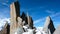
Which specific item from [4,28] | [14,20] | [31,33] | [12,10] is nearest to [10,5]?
[12,10]

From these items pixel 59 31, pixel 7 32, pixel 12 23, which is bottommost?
pixel 59 31

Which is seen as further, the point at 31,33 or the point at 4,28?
the point at 4,28

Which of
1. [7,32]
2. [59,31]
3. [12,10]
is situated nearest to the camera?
[59,31]

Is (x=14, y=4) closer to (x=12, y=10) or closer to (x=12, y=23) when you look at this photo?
(x=12, y=10)

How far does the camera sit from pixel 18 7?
2578cm

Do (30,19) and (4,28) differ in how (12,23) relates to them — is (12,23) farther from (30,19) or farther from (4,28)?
(30,19)

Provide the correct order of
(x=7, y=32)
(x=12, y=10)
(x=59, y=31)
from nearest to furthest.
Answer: (x=59, y=31), (x=7, y=32), (x=12, y=10)

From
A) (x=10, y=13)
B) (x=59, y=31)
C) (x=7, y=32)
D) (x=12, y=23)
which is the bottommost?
(x=59, y=31)

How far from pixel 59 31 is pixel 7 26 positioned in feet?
63.3

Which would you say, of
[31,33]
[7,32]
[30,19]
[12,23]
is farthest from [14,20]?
[31,33]

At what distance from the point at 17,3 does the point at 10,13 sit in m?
2.02

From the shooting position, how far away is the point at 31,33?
223 inches

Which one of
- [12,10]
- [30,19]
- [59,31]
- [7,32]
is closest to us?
[59,31]

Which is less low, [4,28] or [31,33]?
[4,28]
